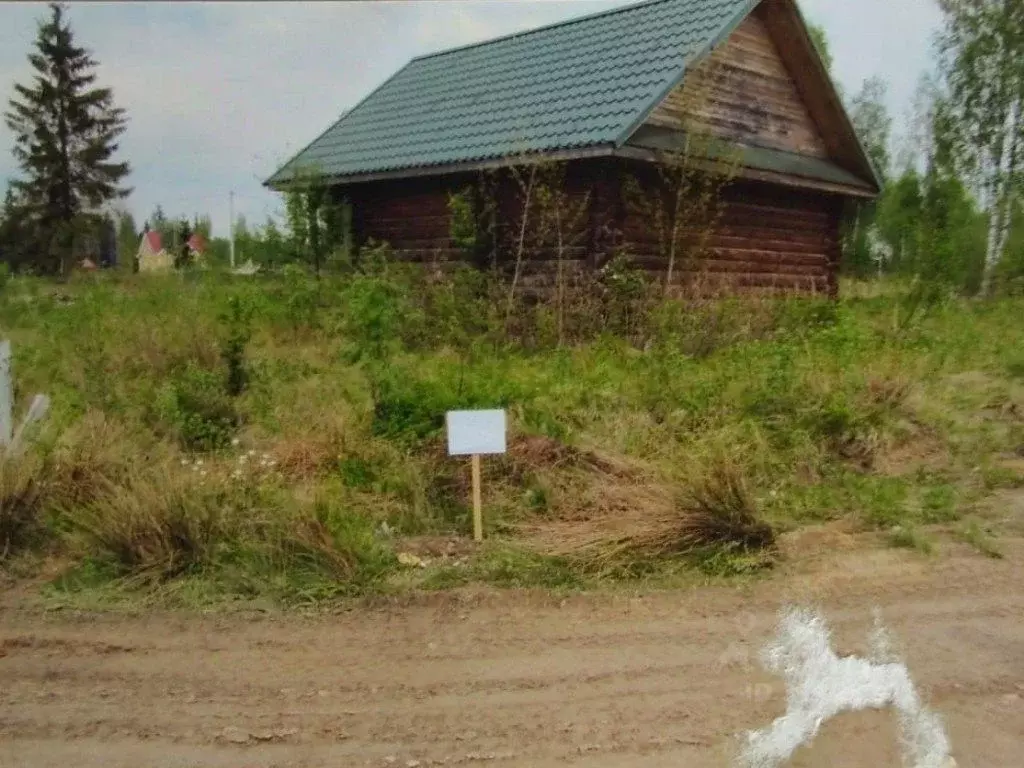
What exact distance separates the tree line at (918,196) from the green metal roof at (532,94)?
1.21 meters

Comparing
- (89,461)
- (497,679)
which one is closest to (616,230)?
(89,461)

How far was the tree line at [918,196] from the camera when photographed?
30.1 ft

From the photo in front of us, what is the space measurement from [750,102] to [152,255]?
1150 centimetres

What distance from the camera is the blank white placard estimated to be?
532 cm

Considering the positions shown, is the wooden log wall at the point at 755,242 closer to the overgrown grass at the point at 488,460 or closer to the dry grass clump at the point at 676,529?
the overgrown grass at the point at 488,460

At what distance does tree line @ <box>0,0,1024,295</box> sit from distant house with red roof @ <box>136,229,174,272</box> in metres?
0.34

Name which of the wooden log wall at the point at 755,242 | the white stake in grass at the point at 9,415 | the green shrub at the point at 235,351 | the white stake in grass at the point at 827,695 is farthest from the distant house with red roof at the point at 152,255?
the white stake in grass at the point at 827,695

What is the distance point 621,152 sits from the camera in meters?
10.8

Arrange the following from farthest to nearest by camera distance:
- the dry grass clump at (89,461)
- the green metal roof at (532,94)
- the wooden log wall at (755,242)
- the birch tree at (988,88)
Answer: the birch tree at (988,88) → the wooden log wall at (755,242) → the green metal roof at (532,94) → the dry grass clump at (89,461)

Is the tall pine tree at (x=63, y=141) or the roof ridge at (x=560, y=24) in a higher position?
the roof ridge at (x=560, y=24)

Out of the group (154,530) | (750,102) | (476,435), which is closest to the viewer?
(154,530)

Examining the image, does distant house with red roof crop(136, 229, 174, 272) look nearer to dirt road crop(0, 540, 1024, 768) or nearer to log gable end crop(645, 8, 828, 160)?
log gable end crop(645, 8, 828, 160)

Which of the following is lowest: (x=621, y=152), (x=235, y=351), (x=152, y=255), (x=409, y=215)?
(x=235, y=351)

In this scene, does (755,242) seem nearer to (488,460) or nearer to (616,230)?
(616,230)
